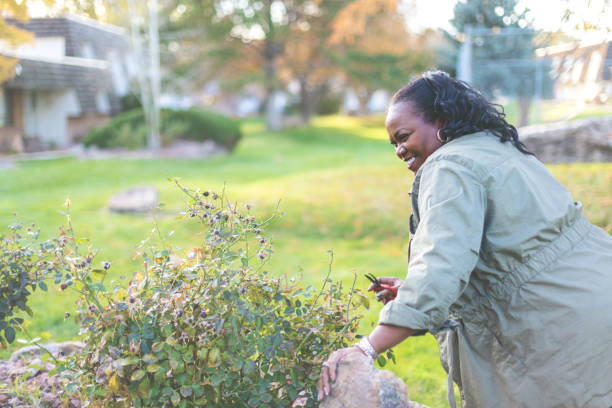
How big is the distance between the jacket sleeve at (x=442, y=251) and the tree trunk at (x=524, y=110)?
482 inches

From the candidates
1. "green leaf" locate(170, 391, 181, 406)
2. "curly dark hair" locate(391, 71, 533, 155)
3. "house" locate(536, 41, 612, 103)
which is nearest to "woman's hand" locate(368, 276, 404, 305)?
"curly dark hair" locate(391, 71, 533, 155)

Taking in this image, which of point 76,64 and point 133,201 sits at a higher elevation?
point 76,64

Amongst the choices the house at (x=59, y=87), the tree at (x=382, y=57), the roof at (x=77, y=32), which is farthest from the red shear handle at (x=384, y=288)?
the tree at (x=382, y=57)

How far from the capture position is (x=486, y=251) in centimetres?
210

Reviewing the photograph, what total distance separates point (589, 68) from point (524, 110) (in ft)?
16.7

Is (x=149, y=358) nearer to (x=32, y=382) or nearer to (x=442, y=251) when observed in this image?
(x=442, y=251)

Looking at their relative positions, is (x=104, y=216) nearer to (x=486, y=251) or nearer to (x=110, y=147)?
(x=486, y=251)

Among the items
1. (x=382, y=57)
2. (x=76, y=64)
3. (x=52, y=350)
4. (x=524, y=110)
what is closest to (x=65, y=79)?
(x=76, y=64)

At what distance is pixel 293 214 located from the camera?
9672 millimetres

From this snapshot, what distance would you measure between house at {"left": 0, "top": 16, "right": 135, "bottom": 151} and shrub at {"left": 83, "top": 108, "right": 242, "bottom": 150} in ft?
12.5

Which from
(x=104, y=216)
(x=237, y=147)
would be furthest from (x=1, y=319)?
→ (x=237, y=147)

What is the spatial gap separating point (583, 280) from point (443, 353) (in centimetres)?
71

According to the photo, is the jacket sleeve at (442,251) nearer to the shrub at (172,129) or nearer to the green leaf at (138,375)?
the green leaf at (138,375)

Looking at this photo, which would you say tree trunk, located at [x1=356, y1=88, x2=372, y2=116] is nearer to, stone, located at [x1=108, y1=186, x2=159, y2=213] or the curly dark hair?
stone, located at [x1=108, y1=186, x2=159, y2=213]
